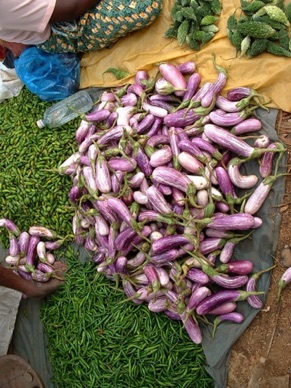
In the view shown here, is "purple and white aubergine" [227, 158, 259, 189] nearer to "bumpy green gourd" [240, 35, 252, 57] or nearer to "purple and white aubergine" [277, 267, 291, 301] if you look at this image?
"purple and white aubergine" [277, 267, 291, 301]

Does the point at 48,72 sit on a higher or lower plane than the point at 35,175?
higher

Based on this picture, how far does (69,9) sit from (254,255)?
1925 millimetres

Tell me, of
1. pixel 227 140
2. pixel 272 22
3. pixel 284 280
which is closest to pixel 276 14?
pixel 272 22

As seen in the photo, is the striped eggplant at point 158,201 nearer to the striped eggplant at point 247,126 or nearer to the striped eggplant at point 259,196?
the striped eggplant at point 259,196

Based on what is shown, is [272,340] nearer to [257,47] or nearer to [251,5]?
[257,47]

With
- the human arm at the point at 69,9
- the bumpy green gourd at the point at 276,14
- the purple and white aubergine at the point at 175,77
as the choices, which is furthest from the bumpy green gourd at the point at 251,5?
the human arm at the point at 69,9

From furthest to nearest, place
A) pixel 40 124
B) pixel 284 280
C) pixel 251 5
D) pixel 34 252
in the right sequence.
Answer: pixel 40 124, pixel 34 252, pixel 251 5, pixel 284 280

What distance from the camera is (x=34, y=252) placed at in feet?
10.9

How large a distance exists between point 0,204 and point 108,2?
5.40ft

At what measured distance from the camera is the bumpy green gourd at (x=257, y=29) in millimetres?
2617

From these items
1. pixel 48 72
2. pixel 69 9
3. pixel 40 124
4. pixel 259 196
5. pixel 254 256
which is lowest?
pixel 254 256

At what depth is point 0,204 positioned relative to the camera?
349 centimetres

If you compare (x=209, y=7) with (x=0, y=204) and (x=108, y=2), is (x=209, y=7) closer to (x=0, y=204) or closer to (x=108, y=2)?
(x=108, y=2)

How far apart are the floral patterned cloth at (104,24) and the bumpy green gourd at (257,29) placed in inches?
27.2
